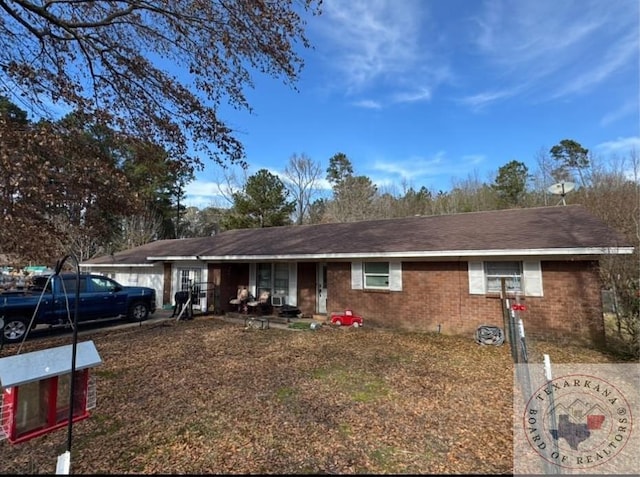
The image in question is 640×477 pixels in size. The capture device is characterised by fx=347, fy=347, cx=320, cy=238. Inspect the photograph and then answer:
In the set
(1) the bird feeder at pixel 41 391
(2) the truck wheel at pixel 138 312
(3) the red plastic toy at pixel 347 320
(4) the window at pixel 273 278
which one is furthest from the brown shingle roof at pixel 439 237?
(1) the bird feeder at pixel 41 391

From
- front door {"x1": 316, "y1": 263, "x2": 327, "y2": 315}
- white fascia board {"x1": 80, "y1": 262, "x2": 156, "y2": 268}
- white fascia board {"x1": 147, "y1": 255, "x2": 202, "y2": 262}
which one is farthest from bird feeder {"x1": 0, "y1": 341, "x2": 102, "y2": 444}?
white fascia board {"x1": 80, "y1": 262, "x2": 156, "y2": 268}

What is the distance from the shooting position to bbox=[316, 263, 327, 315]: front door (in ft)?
42.4

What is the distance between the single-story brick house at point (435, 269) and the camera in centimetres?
855

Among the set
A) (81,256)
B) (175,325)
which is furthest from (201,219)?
(175,325)

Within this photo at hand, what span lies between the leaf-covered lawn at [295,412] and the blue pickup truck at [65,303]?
1.45m

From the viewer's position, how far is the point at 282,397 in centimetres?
518

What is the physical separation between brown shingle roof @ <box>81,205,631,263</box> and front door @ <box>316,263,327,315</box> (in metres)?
0.99

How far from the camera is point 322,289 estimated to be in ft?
42.7

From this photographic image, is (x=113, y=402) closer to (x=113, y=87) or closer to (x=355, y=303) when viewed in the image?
(x=113, y=87)

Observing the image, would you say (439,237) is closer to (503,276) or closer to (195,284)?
(503,276)

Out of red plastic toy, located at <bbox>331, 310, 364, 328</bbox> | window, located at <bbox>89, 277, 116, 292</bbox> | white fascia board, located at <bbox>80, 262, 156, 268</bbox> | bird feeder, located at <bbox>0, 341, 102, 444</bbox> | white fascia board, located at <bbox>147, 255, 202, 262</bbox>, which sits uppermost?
white fascia board, located at <bbox>147, 255, 202, 262</bbox>

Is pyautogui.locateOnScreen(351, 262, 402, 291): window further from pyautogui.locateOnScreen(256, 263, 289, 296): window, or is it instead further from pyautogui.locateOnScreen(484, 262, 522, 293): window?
pyautogui.locateOnScreen(256, 263, 289, 296): window

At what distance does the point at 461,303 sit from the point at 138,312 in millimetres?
11045

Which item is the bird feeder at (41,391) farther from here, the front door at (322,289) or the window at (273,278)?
the window at (273,278)
